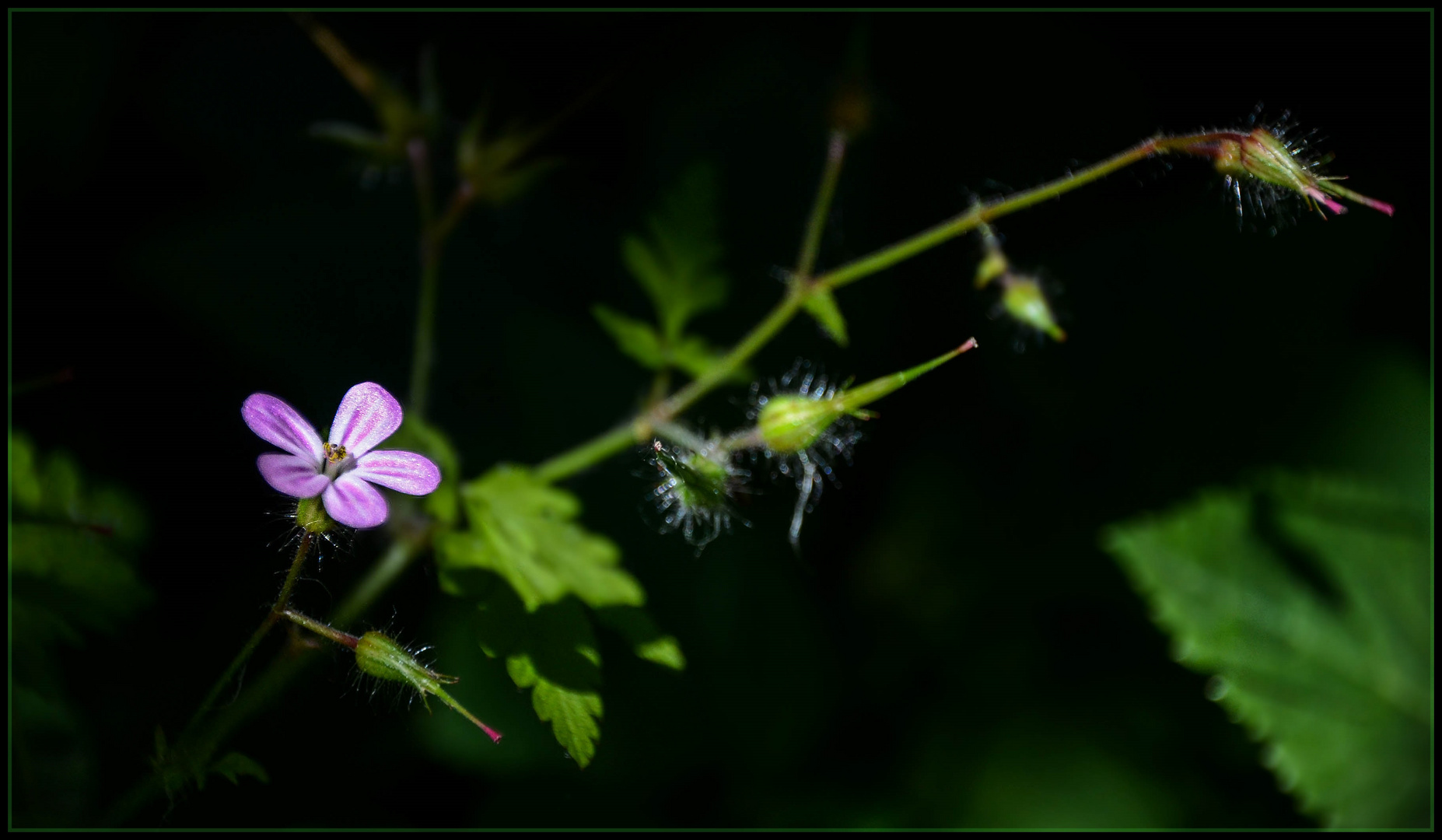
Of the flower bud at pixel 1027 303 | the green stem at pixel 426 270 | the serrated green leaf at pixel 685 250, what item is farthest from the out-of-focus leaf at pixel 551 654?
the flower bud at pixel 1027 303

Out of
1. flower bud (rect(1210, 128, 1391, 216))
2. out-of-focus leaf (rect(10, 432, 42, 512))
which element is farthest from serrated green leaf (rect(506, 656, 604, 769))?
flower bud (rect(1210, 128, 1391, 216))

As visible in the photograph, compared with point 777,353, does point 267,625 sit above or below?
below

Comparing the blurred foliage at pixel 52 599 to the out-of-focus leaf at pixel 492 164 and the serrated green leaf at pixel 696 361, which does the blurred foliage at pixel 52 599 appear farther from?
the serrated green leaf at pixel 696 361

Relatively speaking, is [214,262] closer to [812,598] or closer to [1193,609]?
[812,598]

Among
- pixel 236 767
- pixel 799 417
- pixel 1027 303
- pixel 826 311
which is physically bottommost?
pixel 236 767

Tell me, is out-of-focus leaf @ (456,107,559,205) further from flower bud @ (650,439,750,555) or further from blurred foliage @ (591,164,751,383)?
flower bud @ (650,439,750,555)

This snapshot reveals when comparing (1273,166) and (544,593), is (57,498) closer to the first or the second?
(544,593)

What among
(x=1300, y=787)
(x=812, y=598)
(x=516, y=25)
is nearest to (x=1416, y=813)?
(x=1300, y=787)

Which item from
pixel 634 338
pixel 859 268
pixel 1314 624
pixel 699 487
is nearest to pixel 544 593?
pixel 699 487
